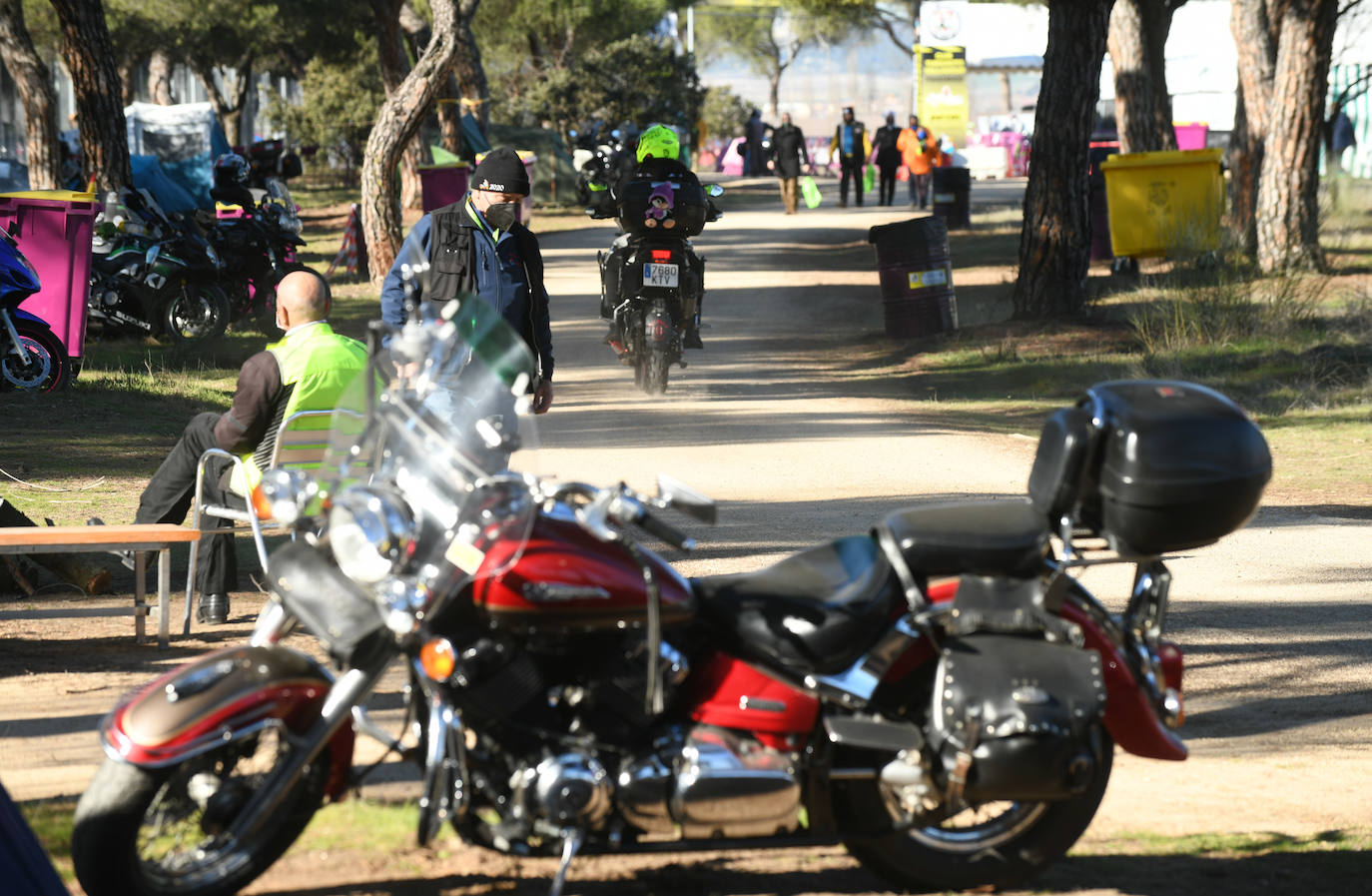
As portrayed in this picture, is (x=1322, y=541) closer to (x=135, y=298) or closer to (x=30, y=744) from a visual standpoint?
(x=30, y=744)

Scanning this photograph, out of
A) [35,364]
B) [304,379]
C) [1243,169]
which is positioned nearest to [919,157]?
[1243,169]

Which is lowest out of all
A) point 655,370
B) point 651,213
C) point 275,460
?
point 655,370

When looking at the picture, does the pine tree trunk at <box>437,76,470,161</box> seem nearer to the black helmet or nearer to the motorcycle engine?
the black helmet

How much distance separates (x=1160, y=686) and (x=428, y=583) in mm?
1912

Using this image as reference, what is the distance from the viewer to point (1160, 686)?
4137 mm

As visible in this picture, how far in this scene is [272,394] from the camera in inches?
246

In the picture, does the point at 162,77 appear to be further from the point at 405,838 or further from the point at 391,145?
the point at 405,838

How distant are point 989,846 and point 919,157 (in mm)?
30578

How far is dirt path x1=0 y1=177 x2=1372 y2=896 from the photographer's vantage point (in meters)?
4.30

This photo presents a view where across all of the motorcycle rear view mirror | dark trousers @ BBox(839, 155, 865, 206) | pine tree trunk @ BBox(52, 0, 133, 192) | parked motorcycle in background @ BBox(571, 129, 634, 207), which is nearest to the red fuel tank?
the motorcycle rear view mirror

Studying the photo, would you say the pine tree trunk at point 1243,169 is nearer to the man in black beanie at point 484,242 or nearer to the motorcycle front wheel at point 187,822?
the man in black beanie at point 484,242

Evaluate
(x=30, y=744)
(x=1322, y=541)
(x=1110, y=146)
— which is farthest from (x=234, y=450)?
(x=1110, y=146)

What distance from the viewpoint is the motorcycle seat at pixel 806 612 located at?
3832mm

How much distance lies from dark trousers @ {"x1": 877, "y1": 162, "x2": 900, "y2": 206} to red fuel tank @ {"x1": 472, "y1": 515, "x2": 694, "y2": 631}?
107 feet
